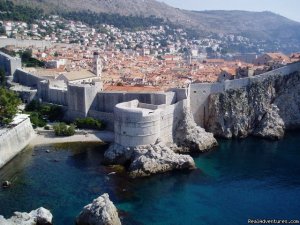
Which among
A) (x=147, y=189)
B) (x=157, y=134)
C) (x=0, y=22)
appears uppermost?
(x=0, y=22)

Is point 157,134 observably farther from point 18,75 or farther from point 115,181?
point 18,75

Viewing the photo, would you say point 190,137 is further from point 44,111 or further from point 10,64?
point 10,64

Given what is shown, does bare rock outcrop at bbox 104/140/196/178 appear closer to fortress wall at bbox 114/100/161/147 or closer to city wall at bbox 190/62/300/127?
fortress wall at bbox 114/100/161/147

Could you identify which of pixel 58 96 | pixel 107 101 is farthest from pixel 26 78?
pixel 107 101

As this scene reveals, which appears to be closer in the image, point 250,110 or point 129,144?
point 129,144

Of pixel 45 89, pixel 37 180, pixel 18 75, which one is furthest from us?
pixel 18 75

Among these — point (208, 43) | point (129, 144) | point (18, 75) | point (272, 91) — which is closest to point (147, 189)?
point (129, 144)

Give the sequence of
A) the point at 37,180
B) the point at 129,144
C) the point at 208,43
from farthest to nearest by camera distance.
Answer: the point at 208,43 < the point at 129,144 < the point at 37,180

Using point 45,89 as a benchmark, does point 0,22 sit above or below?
above
